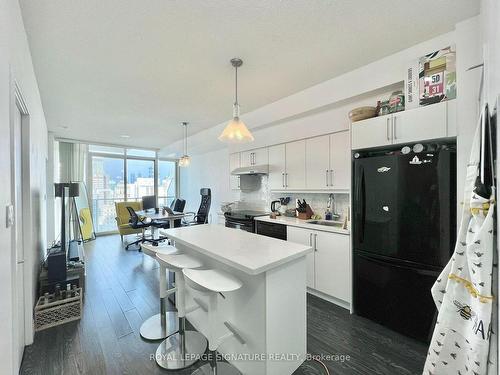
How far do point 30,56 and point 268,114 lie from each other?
278cm

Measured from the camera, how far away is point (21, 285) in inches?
73.0

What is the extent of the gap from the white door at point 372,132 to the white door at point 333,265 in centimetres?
101

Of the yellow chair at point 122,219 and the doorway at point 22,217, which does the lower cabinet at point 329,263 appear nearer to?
the doorway at point 22,217

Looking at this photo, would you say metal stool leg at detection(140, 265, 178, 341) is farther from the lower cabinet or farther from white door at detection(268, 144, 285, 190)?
white door at detection(268, 144, 285, 190)

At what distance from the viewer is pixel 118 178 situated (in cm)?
662

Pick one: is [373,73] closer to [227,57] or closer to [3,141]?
[227,57]

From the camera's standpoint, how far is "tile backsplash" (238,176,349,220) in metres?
3.11

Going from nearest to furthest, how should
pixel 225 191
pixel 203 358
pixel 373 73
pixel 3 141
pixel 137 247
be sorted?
pixel 3 141
pixel 203 358
pixel 373 73
pixel 137 247
pixel 225 191

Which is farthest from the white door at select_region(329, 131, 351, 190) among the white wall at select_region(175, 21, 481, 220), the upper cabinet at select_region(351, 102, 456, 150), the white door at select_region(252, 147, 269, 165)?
the white door at select_region(252, 147, 269, 165)

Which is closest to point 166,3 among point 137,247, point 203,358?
point 203,358

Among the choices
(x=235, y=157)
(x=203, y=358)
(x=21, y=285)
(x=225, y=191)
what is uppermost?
(x=235, y=157)

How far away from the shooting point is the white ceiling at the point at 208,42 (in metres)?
1.62

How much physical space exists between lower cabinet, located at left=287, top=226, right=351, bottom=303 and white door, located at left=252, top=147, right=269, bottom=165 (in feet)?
5.01

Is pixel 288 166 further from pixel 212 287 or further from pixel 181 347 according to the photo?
pixel 181 347
